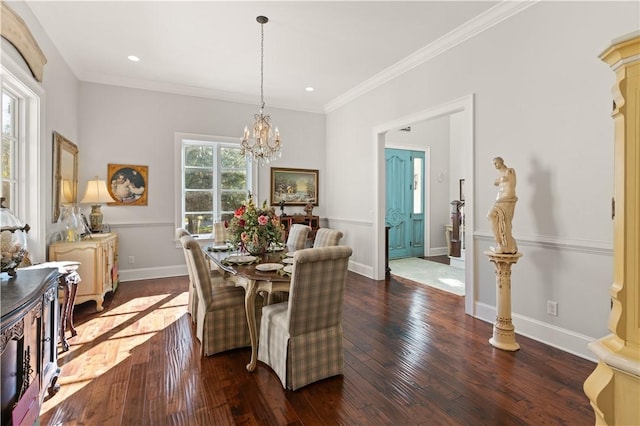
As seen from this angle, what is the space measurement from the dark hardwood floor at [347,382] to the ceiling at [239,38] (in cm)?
322

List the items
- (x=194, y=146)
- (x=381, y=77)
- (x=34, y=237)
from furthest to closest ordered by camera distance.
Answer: (x=194, y=146)
(x=381, y=77)
(x=34, y=237)

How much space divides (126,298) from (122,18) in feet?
11.0

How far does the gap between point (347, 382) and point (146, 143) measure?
482cm

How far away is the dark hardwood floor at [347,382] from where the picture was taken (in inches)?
74.6

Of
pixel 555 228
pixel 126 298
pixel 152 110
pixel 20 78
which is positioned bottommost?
pixel 126 298

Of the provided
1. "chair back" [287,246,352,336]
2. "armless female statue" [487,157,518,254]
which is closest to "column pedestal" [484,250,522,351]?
"armless female statue" [487,157,518,254]

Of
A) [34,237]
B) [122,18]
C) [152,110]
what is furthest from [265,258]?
[152,110]

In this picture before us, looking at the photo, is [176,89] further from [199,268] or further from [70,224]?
[199,268]

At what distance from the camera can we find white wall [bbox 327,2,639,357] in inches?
98.4

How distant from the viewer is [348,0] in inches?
119

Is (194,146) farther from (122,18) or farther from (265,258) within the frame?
(265,258)

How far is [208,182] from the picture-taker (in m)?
5.66

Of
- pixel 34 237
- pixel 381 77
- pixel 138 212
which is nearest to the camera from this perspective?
pixel 34 237

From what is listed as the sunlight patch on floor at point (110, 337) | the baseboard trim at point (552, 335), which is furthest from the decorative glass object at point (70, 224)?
the baseboard trim at point (552, 335)
